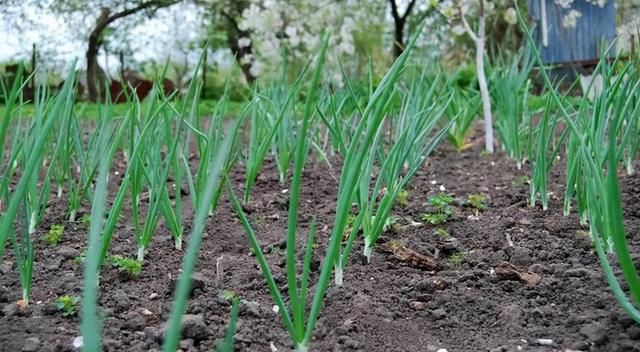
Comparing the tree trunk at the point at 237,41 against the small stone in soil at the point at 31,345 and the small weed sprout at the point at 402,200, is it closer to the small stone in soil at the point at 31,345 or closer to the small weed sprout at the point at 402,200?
the small weed sprout at the point at 402,200

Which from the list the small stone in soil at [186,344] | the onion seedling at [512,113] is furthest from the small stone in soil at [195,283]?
the onion seedling at [512,113]

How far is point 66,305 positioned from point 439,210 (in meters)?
1.04

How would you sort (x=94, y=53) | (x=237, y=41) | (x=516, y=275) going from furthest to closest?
(x=237, y=41), (x=94, y=53), (x=516, y=275)

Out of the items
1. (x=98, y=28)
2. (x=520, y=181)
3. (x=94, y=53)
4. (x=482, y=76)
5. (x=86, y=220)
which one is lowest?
(x=520, y=181)

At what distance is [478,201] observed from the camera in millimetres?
1925

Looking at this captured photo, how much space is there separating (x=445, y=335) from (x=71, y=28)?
29.4ft

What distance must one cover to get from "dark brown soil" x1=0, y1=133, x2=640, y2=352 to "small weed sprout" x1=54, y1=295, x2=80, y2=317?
1 cm

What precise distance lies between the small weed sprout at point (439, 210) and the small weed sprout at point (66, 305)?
3.03ft

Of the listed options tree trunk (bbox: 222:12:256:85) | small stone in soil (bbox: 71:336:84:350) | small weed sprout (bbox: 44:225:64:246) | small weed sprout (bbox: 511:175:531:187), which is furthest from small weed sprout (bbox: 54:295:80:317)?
tree trunk (bbox: 222:12:256:85)

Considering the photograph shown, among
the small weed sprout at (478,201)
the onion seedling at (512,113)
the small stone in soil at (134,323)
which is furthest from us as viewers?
the onion seedling at (512,113)

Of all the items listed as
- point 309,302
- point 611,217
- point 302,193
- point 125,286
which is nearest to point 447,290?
point 309,302

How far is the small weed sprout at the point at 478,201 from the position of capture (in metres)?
1.90

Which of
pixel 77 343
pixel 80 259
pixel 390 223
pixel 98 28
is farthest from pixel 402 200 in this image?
pixel 98 28

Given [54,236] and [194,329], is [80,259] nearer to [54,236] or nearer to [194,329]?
[54,236]
